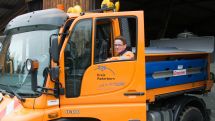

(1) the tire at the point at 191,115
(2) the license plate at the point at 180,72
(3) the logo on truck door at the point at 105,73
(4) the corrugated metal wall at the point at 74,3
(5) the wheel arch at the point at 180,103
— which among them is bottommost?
(1) the tire at the point at 191,115

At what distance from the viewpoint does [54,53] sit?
4656mm

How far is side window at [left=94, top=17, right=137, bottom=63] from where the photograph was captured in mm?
5066

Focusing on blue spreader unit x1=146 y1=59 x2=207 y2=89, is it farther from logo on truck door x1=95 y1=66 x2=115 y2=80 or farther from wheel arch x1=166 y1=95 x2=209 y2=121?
logo on truck door x1=95 y1=66 x2=115 y2=80

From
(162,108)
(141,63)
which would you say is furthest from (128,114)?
(162,108)

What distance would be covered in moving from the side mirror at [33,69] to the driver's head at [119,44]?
1.10 m

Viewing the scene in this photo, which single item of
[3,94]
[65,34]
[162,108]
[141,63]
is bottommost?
[162,108]

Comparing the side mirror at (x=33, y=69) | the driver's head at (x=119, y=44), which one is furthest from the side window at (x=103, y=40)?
the side mirror at (x=33, y=69)

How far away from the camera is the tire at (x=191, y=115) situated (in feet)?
20.2

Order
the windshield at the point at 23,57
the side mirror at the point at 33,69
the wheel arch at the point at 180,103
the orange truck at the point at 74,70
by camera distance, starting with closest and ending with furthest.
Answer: the side mirror at the point at 33,69 < the orange truck at the point at 74,70 < the windshield at the point at 23,57 < the wheel arch at the point at 180,103

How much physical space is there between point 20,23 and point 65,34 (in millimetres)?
830

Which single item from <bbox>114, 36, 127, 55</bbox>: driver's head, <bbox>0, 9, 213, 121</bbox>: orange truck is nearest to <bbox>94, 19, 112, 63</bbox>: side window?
<bbox>0, 9, 213, 121</bbox>: orange truck

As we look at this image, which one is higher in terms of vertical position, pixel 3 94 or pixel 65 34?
pixel 65 34

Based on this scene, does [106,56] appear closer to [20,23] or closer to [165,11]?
[20,23]

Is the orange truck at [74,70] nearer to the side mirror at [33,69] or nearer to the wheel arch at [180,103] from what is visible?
the side mirror at [33,69]
